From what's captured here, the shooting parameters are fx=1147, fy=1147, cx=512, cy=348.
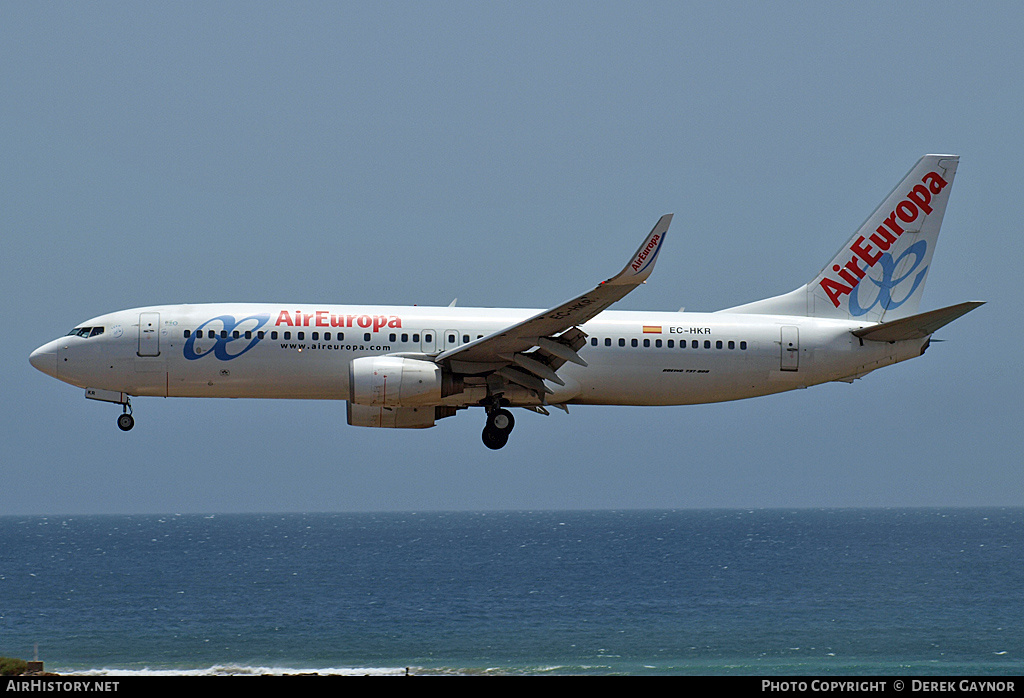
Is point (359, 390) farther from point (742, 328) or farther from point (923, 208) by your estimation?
point (923, 208)

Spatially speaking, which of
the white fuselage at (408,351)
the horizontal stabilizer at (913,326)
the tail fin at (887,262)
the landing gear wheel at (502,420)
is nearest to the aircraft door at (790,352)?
the white fuselage at (408,351)

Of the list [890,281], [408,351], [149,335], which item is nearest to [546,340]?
[408,351]

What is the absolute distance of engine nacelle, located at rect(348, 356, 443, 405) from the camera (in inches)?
1132

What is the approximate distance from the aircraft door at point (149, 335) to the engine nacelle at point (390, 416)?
5.46 meters

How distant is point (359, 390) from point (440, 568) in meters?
143

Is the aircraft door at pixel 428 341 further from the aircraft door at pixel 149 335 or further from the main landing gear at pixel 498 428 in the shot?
the aircraft door at pixel 149 335

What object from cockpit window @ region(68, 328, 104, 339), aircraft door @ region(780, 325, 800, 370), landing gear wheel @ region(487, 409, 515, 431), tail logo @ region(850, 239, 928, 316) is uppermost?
tail logo @ region(850, 239, 928, 316)

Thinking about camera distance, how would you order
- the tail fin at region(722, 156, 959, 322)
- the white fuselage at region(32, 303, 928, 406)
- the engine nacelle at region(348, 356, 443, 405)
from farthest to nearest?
the tail fin at region(722, 156, 959, 322), the white fuselage at region(32, 303, 928, 406), the engine nacelle at region(348, 356, 443, 405)

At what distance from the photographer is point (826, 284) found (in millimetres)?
34500

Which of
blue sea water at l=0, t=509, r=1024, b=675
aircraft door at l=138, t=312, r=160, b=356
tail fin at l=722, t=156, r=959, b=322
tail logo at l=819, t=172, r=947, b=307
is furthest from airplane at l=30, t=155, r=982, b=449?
blue sea water at l=0, t=509, r=1024, b=675

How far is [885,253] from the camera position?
1385 inches

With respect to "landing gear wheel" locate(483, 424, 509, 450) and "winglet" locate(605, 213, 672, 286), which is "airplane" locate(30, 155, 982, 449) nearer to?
"landing gear wheel" locate(483, 424, 509, 450)

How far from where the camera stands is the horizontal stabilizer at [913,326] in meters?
29.8
